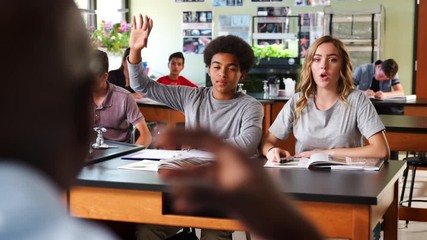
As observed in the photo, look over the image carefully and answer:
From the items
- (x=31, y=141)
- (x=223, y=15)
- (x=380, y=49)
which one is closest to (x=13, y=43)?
(x=31, y=141)

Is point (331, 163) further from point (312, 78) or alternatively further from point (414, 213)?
point (414, 213)

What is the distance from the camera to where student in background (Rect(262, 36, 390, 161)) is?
107 inches

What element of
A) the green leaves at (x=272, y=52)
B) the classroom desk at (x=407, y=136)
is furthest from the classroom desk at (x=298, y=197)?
the green leaves at (x=272, y=52)

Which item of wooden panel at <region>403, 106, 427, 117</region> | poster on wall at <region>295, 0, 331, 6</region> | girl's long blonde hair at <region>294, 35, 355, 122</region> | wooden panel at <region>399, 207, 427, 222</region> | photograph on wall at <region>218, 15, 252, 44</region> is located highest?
poster on wall at <region>295, 0, 331, 6</region>

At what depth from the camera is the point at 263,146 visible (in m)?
2.76

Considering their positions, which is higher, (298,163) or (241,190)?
(241,190)

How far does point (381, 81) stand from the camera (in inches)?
246

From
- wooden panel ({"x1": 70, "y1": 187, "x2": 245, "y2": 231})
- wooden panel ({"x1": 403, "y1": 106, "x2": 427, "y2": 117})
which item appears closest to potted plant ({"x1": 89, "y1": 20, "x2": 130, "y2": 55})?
wooden panel ({"x1": 403, "y1": 106, "x2": 427, "y2": 117})

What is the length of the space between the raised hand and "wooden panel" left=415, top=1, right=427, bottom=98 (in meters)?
6.00

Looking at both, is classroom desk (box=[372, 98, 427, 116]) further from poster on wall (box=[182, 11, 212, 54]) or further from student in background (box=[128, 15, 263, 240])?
poster on wall (box=[182, 11, 212, 54])

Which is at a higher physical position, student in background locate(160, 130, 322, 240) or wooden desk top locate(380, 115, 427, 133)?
student in background locate(160, 130, 322, 240)

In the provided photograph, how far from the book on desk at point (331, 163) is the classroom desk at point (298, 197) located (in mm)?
46

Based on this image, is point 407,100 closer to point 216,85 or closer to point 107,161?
point 216,85

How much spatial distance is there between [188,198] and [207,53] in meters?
2.75
